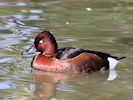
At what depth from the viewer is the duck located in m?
9.37

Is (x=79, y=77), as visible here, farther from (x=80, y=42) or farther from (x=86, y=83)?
(x=80, y=42)

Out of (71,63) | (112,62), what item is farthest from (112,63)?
(71,63)

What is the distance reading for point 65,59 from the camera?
935cm

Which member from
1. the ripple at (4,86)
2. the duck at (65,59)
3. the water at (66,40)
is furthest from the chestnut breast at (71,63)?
the ripple at (4,86)

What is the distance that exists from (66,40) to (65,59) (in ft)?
6.35

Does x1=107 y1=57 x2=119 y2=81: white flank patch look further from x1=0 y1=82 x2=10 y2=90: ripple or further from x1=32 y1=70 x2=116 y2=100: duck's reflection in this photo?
x1=0 y1=82 x2=10 y2=90: ripple

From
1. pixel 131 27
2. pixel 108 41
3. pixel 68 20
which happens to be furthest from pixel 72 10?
pixel 108 41

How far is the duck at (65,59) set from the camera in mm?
9367

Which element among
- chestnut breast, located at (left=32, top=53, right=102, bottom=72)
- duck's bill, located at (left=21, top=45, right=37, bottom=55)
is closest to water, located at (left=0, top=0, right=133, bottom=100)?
chestnut breast, located at (left=32, top=53, right=102, bottom=72)

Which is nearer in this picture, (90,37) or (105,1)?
(90,37)

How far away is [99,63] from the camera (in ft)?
31.4

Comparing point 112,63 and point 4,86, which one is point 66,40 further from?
point 4,86

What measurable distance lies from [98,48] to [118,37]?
3.07ft

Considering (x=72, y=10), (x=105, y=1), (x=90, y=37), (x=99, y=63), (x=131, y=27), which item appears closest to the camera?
(x=99, y=63)
